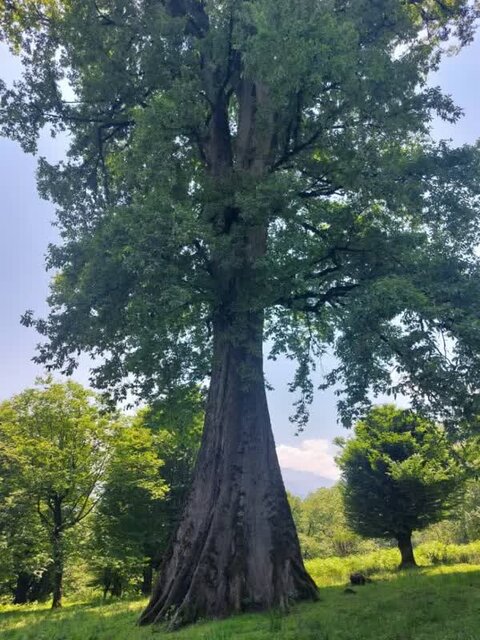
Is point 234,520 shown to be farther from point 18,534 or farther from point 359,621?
point 18,534

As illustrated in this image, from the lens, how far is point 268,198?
10.4 meters

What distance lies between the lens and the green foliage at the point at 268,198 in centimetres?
945

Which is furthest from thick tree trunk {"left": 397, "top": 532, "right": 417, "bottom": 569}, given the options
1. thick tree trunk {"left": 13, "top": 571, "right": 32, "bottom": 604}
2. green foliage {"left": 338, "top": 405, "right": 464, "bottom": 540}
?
thick tree trunk {"left": 13, "top": 571, "right": 32, "bottom": 604}

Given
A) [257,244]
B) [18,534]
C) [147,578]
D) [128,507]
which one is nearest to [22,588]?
[18,534]

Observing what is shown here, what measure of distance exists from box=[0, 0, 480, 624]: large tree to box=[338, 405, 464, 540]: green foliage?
7.05m

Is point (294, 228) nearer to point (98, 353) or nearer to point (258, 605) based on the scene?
point (98, 353)

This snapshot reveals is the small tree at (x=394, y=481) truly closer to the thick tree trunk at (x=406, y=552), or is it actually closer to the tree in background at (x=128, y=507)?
the thick tree trunk at (x=406, y=552)

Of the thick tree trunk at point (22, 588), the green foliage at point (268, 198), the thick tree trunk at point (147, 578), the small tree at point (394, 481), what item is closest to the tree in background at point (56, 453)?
the thick tree trunk at point (147, 578)

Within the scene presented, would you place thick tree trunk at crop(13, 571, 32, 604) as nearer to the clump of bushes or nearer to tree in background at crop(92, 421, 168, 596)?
tree in background at crop(92, 421, 168, 596)

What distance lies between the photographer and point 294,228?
37.7 ft

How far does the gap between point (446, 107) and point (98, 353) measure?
10.7 m

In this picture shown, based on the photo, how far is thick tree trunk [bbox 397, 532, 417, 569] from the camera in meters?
18.3

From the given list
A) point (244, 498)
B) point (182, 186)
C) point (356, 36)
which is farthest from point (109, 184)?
point (244, 498)

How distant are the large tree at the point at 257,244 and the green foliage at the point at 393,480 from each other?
705 cm
